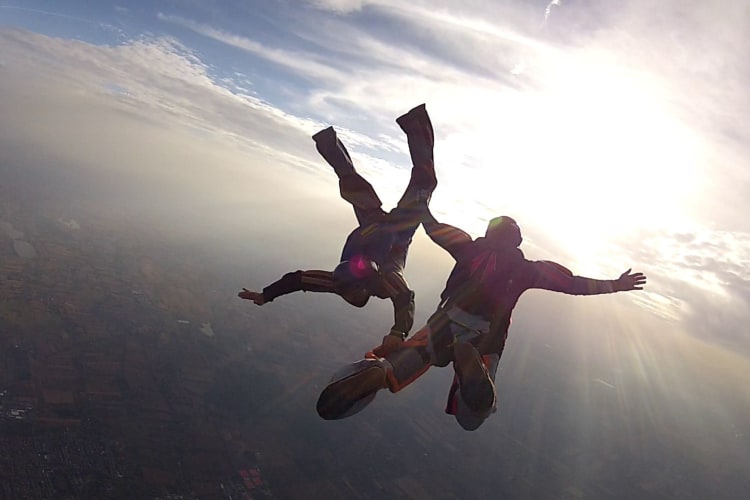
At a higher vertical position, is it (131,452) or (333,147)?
(333,147)

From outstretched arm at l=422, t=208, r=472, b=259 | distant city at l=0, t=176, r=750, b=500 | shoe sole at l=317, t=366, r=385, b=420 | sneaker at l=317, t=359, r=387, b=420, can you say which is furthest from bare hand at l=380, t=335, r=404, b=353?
distant city at l=0, t=176, r=750, b=500

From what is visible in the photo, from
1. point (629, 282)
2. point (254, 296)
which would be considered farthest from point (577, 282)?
point (254, 296)

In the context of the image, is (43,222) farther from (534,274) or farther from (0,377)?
(534,274)

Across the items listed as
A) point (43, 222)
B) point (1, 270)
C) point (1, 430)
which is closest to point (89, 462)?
point (1, 430)

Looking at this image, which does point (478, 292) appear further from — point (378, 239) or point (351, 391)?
point (351, 391)

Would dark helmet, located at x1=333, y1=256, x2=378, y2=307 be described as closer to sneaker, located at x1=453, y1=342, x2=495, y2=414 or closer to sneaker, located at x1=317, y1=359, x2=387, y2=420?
sneaker, located at x1=317, y1=359, x2=387, y2=420

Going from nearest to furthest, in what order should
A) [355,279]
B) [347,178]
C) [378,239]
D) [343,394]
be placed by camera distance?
[343,394], [355,279], [378,239], [347,178]

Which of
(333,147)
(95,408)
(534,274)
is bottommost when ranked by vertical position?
(95,408)
